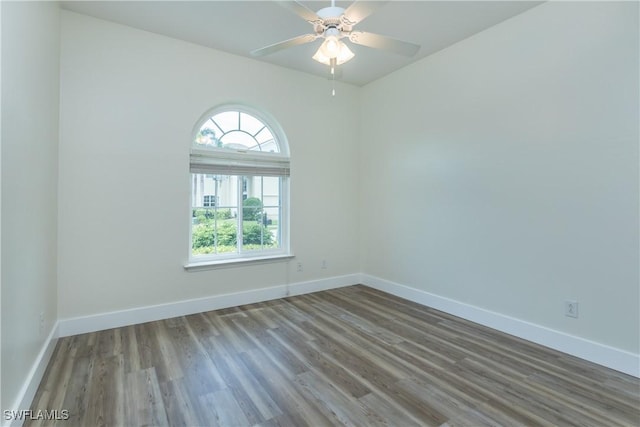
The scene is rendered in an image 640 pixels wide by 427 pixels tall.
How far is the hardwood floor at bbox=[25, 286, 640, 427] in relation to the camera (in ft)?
5.90

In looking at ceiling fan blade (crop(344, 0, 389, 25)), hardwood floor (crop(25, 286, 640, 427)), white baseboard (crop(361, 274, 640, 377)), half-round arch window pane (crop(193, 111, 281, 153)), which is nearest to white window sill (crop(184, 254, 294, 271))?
hardwood floor (crop(25, 286, 640, 427))

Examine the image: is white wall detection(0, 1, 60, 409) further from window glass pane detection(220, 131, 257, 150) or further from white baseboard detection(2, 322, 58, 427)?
window glass pane detection(220, 131, 257, 150)

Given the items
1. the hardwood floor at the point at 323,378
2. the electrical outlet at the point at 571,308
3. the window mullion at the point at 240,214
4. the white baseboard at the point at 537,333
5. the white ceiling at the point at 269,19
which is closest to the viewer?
the hardwood floor at the point at 323,378

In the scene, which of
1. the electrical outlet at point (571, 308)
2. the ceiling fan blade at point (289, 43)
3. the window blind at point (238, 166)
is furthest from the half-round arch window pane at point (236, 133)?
the electrical outlet at point (571, 308)

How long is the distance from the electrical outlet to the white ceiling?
250cm

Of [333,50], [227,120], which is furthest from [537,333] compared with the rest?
[227,120]

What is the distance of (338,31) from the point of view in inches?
79.0

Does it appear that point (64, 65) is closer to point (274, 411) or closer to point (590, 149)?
point (274, 411)

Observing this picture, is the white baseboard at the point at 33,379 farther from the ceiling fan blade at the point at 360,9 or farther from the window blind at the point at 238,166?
the ceiling fan blade at the point at 360,9

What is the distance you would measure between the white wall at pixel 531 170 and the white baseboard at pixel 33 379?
3.51 metres

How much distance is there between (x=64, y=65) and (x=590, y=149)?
175 inches

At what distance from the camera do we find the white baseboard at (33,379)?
5.40 ft

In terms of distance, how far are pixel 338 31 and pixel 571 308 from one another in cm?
278

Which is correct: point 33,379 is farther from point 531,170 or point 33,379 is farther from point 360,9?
point 531,170
